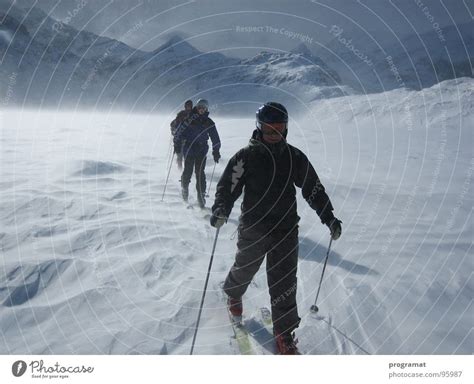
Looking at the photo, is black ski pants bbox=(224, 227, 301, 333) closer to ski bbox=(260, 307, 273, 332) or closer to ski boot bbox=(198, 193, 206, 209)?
ski bbox=(260, 307, 273, 332)

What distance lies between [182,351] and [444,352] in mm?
2290

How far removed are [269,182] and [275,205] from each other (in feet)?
0.66

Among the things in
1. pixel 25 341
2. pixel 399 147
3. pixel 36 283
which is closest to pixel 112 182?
pixel 36 283

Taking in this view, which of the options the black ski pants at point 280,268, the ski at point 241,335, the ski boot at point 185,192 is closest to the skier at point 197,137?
the ski boot at point 185,192

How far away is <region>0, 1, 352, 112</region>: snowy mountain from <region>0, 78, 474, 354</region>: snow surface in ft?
303

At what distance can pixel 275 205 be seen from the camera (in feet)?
10.3

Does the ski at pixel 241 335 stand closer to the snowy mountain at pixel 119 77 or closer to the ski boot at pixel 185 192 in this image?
the ski boot at pixel 185 192

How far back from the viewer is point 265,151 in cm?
312

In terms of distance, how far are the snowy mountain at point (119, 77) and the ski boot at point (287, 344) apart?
317 feet

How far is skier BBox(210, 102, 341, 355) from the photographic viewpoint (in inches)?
123

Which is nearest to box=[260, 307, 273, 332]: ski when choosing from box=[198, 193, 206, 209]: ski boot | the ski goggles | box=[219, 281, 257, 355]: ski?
box=[219, 281, 257, 355]: ski

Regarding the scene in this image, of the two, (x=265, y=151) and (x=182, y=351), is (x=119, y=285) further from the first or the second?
(x=265, y=151)

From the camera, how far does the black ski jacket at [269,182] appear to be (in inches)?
123

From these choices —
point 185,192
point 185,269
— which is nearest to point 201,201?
point 185,192
